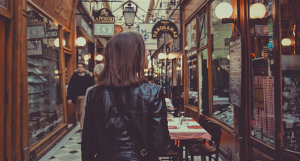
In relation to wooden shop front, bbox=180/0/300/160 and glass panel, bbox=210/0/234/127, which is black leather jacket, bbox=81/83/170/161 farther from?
glass panel, bbox=210/0/234/127

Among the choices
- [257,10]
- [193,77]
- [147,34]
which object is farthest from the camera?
[147,34]

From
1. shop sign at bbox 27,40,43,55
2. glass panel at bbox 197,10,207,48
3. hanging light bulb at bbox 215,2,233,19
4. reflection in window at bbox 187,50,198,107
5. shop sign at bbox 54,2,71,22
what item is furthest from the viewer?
reflection in window at bbox 187,50,198,107

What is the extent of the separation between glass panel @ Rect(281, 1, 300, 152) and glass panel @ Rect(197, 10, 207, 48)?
359 centimetres

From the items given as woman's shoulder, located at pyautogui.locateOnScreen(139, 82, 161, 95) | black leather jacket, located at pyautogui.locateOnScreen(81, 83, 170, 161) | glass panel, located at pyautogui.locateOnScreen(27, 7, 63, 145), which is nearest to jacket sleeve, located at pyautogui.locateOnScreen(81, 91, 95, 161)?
black leather jacket, located at pyautogui.locateOnScreen(81, 83, 170, 161)

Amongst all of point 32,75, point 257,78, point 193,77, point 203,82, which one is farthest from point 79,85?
point 257,78

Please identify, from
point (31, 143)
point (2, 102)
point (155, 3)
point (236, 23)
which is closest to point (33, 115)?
point (31, 143)

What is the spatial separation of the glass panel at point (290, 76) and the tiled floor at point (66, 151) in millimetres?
2083

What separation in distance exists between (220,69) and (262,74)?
1883 millimetres

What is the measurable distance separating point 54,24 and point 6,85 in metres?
3.17

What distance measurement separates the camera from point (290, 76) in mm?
3197

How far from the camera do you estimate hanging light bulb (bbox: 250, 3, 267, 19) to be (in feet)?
12.7

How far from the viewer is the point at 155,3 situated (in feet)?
56.3

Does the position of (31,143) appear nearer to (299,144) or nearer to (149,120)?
(149,120)

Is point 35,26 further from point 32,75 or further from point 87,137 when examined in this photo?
point 87,137
